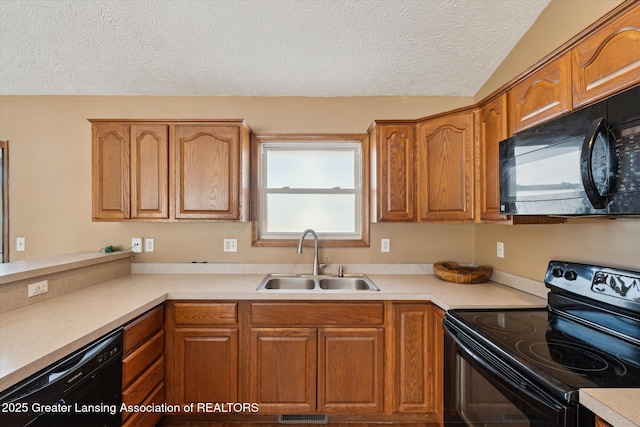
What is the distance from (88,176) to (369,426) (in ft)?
9.89

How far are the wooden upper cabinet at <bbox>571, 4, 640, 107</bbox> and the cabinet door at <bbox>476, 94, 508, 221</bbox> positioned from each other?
19.6 inches

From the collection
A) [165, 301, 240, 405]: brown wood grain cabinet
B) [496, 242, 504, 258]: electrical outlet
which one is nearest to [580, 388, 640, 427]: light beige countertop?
[496, 242, 504, 258]: electrical outlet

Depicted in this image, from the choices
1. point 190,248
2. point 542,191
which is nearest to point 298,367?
point 190,248

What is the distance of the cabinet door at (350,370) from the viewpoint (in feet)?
6.39

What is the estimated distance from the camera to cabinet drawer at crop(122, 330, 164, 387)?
1.55 m

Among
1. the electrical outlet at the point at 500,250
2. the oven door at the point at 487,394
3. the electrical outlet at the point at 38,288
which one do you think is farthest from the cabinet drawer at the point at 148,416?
the electrical outlet at the point at 500,250

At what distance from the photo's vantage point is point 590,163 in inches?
40.4

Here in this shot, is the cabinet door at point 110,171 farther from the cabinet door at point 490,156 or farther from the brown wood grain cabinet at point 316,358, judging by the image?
the cabinet door at point 490,156

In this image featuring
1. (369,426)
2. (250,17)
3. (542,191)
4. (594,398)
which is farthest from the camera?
(369,426)

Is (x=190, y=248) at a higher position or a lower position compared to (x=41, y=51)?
lower

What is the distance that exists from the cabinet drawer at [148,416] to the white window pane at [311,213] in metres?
1.39

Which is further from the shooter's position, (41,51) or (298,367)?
(41,51)

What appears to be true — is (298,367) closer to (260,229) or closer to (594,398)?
(260,229)

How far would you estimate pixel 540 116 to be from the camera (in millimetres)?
1468
